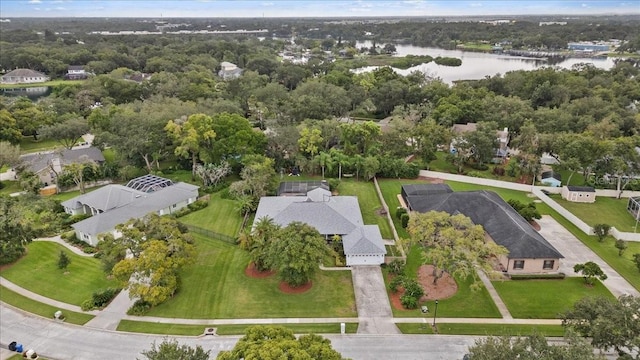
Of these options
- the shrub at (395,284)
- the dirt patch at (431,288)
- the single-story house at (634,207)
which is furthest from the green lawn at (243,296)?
the single-story house at (634,207)

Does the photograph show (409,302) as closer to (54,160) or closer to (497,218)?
(497,218)

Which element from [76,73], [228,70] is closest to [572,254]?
[228,70]

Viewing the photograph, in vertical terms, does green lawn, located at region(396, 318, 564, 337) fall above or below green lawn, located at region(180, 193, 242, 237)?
above

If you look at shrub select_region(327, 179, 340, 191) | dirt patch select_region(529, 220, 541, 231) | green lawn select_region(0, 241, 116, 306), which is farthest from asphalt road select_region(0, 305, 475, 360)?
shrub select_region(327, 179, 340, 191)

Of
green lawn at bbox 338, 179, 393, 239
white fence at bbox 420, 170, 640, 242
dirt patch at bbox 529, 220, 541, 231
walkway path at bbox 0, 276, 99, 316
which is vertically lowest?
walkway path at bbox 0, 276, 99, 316

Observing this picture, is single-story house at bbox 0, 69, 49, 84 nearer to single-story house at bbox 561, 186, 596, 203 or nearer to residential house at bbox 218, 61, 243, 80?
residential house at bbox 218, 61, 243, 80

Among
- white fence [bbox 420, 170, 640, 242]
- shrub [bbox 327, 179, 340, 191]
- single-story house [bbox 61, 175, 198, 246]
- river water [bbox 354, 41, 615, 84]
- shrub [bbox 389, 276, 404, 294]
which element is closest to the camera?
shrub [bbox 389, 276, 404, 294]

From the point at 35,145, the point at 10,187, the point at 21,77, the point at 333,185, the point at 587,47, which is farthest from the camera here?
the point at 587,47

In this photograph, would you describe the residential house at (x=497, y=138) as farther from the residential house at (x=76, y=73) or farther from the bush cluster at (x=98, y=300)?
the residential house at (x=76, y=73)
